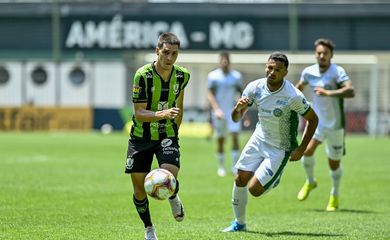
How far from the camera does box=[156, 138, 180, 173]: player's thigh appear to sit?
11.0 meters

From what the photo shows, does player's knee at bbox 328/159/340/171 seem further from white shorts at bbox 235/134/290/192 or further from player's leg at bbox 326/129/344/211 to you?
white shorts at bbox 235/134/290/192

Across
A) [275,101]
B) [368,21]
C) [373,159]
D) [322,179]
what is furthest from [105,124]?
[275,101]

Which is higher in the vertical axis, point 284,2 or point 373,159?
point 284,2

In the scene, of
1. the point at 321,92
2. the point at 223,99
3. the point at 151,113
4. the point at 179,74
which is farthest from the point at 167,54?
the point at 223,99

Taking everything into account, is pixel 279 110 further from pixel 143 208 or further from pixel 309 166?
pixel 309 166

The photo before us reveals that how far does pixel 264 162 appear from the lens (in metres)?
12.3

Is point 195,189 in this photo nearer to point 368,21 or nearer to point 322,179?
point 322,179

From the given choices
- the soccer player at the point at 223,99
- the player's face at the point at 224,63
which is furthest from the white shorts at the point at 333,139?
the player's face at the point at 224,63

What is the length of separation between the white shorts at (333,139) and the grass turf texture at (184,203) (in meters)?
0.93

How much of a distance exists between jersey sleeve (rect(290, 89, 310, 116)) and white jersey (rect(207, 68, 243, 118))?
10.5 meters

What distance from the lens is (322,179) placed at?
21.6m

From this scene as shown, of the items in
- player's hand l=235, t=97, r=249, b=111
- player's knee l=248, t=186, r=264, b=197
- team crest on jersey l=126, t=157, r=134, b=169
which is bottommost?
player's knee l=248, t=186, r=264, b=197

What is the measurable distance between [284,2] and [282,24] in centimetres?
112

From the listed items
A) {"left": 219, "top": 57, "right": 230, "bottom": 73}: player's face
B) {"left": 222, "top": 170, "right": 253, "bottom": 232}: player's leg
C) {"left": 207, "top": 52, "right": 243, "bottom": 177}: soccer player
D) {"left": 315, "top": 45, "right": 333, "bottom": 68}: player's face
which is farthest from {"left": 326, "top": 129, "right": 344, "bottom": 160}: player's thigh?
{"left": 219, "top": 57, "right": 230, "bottom": 73}: player's face
